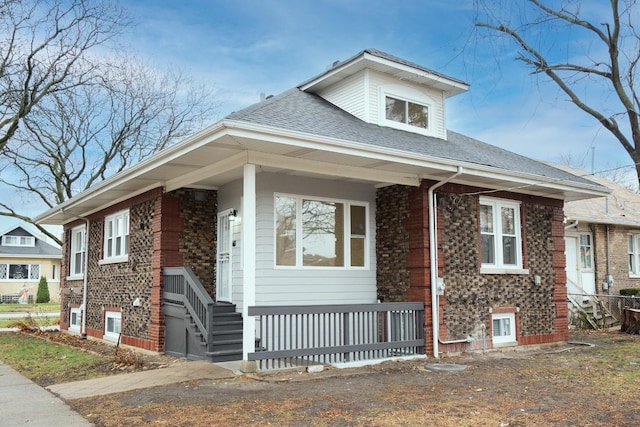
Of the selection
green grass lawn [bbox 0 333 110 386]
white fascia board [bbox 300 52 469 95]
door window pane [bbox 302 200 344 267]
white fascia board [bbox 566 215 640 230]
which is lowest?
green grass lawn [bbox 0 333 110 386]

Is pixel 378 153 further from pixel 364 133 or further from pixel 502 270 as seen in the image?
pixel 502 270

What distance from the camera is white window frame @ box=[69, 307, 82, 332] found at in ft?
52.9

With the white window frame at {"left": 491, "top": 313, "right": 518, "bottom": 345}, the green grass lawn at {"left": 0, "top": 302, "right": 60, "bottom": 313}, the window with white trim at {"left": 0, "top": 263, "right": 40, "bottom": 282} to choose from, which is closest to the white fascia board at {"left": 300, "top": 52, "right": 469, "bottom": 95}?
the white window frame at {"left": 491, "top": 313, "right": 518, "bottom": 345}

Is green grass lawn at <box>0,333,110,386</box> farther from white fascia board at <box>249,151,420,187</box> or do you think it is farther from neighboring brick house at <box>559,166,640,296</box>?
neighboring brick house at <box>559,166,640,296</box>

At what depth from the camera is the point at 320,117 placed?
10.4m

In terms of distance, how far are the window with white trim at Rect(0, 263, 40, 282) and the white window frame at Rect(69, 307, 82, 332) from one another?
84.0 ft

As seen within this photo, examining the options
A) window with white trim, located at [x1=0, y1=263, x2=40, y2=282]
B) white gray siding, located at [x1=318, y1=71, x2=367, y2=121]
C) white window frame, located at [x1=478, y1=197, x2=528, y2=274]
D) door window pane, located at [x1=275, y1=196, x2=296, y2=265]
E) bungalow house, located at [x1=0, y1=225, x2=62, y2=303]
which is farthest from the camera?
window with white trim, located at [x1=0, y1=263, x2=40, y2=282]

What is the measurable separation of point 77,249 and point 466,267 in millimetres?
11776

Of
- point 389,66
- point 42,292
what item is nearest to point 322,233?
point 389,66

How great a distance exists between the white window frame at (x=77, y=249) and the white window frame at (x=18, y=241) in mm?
26225

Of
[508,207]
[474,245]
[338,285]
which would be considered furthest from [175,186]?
[508,207]

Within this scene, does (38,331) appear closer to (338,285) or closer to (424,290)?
(338,285)

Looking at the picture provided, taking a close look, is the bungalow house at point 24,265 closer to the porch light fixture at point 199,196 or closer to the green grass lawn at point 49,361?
the green grass lawn at point 49,361

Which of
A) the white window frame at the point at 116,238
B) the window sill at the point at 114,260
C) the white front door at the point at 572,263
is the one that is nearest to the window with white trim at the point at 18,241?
the window sill at the point at 114,260
